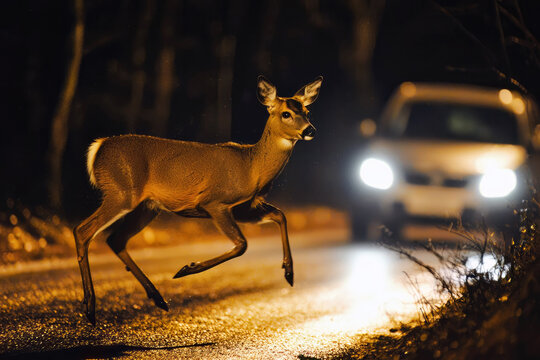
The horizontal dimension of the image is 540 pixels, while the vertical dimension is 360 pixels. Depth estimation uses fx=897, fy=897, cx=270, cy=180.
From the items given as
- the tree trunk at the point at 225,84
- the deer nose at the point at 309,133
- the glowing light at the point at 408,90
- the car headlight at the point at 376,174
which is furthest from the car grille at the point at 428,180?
the tree trunk at the point at 225,84

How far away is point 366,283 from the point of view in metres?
11.0

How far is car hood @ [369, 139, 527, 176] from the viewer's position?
44.7 feet

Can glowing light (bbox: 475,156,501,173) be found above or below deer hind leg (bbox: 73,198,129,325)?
above

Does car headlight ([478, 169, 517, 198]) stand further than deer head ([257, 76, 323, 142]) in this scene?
Yes

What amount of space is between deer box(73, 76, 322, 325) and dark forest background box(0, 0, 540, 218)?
2.24ft

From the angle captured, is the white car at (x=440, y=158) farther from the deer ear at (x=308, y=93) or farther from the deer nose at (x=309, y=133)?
the deer nose at (x=309, y=133)

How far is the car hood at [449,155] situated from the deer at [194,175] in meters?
6.39

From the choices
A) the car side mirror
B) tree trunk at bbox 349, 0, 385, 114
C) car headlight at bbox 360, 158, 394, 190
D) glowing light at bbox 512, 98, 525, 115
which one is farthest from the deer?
tree trunk at bbox 349, 0, 385, 114

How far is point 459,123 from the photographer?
48.8ft

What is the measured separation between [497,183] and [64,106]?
7359mm

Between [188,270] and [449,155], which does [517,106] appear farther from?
[188,270]

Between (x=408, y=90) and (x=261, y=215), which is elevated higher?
(x=408, y=90)

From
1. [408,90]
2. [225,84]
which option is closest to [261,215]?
[408,90]

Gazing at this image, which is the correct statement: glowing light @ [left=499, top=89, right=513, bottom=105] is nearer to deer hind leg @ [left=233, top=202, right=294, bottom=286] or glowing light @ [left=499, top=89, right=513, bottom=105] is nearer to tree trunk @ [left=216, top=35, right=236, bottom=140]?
tree trunk @ [left=216, top=35, right=236, bottom=140]
